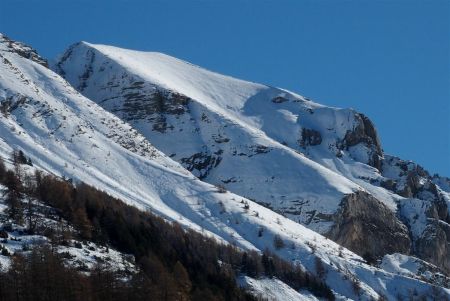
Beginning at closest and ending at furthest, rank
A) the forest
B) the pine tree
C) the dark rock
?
the forest, the dark rock, the pine tree

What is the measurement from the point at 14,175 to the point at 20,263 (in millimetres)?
52421

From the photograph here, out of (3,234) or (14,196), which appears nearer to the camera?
(3,234)

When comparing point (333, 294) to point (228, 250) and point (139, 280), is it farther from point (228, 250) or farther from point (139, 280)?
point (139, 280)

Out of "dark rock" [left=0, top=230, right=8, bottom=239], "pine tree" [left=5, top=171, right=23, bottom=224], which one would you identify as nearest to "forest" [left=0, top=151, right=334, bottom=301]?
"pine tree" [left=5, top=171, right=23, bottom=224]

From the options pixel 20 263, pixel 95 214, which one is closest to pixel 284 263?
pixel 95 214

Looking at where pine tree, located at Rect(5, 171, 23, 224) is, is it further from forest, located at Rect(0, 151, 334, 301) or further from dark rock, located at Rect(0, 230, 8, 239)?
dark rock, located at Rect(0, 230, 8, 239)

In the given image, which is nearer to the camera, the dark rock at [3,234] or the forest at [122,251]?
the forest at [122,251]

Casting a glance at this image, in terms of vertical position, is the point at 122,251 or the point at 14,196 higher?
the point at 14,196

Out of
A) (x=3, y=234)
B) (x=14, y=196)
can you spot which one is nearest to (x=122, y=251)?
(x=14, y=196)

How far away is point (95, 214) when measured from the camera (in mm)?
152875

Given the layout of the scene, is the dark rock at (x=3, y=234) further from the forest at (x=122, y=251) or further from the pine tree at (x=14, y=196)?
the pine tree at (x=14, y=196)

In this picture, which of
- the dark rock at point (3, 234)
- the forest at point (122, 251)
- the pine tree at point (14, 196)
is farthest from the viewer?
the pine tree at point (14, 196)

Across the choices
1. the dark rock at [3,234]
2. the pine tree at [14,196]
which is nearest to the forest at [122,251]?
the pine tree at [14,196]

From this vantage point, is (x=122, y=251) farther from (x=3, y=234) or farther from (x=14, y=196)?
(x=3, y=234)
